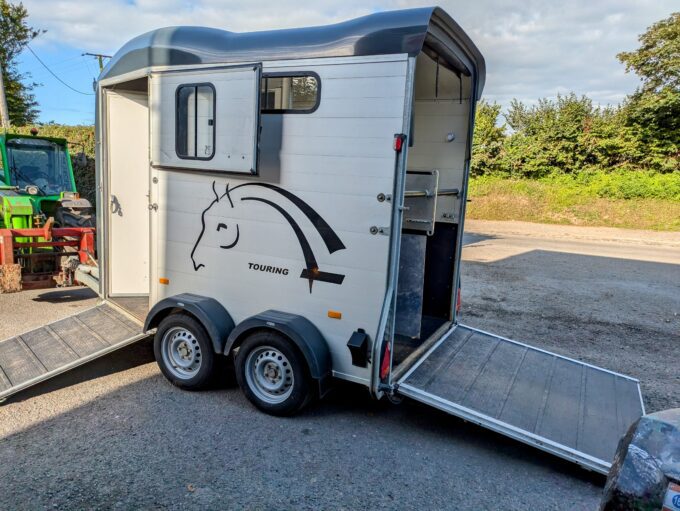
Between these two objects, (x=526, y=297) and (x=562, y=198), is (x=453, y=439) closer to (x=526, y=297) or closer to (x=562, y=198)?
(x=526, y=297)

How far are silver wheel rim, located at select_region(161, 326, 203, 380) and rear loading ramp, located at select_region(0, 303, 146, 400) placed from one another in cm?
31

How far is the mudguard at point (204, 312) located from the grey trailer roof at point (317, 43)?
2.04 m

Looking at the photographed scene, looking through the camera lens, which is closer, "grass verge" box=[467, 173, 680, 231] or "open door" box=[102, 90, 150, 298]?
"open door" box=[102, 90, 150, 298]

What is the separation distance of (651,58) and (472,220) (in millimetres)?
11333

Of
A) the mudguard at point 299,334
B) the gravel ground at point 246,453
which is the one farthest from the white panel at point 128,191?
the mudguard at point 299,334

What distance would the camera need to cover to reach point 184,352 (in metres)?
4.64

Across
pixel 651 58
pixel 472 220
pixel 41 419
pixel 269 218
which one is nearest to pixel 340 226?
pixel 269 218

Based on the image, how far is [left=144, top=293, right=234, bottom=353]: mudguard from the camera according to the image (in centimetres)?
427

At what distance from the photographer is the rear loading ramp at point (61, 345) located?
173 inches

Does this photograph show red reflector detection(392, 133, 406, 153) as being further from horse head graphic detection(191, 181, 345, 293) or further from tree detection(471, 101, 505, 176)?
tree detection(471, 101, 505, 176)

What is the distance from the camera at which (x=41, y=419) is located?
4031 mm

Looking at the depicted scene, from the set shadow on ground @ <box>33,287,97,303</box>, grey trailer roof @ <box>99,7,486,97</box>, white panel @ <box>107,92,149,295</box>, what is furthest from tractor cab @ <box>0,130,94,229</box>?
grey trailer roof @ <box>99,7,486,97</box>

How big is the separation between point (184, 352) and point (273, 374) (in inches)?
39.9

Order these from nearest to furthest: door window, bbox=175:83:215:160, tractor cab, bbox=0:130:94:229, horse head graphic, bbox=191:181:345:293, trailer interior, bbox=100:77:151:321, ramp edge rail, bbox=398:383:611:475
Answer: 1. ramp edge rail, bbox=398:383:611:475
2. horse head graphic, bbox=191:181:345:293
3. door window, bbox=175:83:215:160
4. trailer interior, bbox=100:77:151:321
5. tractor cab, bbox=0:130:94:229
